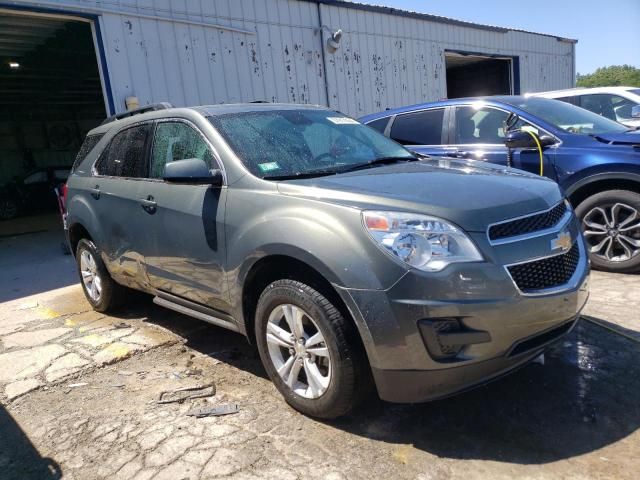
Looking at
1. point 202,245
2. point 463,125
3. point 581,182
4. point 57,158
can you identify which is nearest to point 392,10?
point 463,125

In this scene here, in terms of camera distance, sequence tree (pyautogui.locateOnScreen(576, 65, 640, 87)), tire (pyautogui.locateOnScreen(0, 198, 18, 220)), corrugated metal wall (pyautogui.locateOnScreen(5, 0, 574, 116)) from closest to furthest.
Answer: corrugated metal wall (pyautogui.locateOnScreen(5, 0, 574, 116)) < tire (pyautogui.locateOnScreen(0, 198, 18, 220)) < tree (pyautogui.locateOnScreen(576, 65, 640, 87))

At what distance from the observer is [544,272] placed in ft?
8.00

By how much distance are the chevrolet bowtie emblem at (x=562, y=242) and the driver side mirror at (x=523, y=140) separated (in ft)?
7.85

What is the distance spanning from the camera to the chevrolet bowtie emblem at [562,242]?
254cm

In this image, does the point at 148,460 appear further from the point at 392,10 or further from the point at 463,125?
the point at 392,10

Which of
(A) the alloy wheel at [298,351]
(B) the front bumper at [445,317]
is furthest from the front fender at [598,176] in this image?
(A) the alloy wheel at [298,351]

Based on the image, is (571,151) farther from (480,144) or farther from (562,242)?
(562,242)

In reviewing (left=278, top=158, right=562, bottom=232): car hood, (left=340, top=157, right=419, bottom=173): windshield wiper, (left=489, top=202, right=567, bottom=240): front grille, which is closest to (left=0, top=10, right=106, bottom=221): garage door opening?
(left=340, top=157, right=419, bottom=173): windshield wiper

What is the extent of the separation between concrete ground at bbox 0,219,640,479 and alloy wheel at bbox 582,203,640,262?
772 mm

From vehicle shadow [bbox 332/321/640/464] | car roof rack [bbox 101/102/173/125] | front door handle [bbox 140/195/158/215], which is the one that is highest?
car roof rack [bbox 101/102/173/125]

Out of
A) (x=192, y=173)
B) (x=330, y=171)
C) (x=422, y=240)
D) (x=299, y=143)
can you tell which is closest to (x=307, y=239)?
(x=422, y=240)

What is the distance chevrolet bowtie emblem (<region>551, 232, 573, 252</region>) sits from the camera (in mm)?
2537

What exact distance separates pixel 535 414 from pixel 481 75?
16701mm

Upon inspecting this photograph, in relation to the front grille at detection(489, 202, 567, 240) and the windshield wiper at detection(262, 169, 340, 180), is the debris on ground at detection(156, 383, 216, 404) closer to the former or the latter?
the windshield wiper at detection(262, 169, 340, 180)
